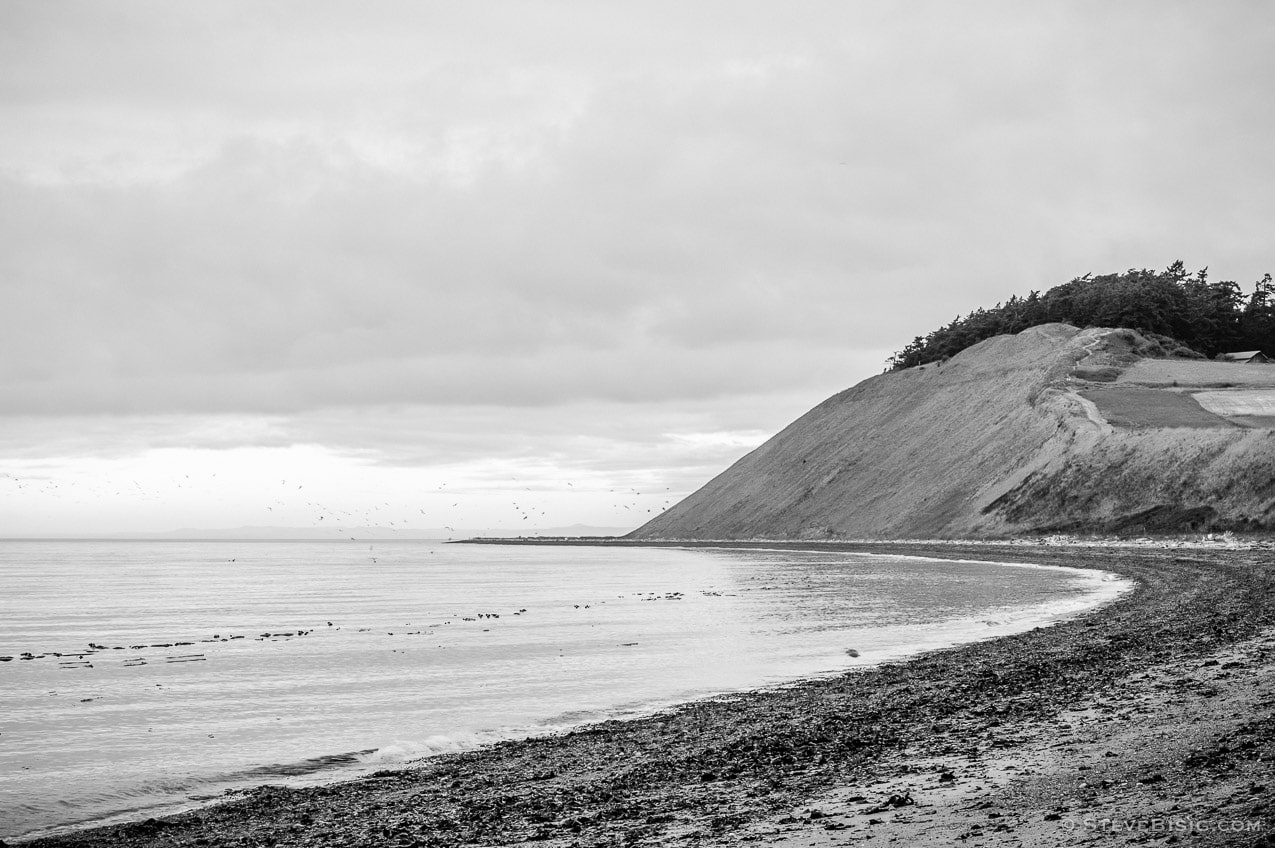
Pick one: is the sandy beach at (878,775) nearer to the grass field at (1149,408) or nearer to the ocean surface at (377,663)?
the ocean surface at (377,663)

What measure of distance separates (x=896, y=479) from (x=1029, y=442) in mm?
18056

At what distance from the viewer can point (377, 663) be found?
88.3ft

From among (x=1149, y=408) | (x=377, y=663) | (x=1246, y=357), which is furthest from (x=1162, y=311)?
(x=377, y=663)

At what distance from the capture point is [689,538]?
501 ft

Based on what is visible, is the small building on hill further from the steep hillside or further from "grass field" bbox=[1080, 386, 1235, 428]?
"grass field" bbox=[1080, 386, 1235, 428]

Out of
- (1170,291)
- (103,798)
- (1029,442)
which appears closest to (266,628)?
(103,798)

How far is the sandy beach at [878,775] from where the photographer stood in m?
9.17

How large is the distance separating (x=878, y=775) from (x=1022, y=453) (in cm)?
9662

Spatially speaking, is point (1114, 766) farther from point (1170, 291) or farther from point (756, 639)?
point (1170, 291)

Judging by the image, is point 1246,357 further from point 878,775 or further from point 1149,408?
point 878,775

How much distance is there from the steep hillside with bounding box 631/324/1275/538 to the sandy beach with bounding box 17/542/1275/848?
63.2 meters

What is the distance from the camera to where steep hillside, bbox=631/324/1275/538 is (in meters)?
79.0

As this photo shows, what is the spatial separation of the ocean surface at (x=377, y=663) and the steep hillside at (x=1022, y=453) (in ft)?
94.2

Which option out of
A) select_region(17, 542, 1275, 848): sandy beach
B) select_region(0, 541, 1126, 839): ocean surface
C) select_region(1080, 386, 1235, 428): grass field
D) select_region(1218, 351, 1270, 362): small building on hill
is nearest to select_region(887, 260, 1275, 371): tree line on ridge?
select_region(1218, 351, 1270, 362): small building on hill
